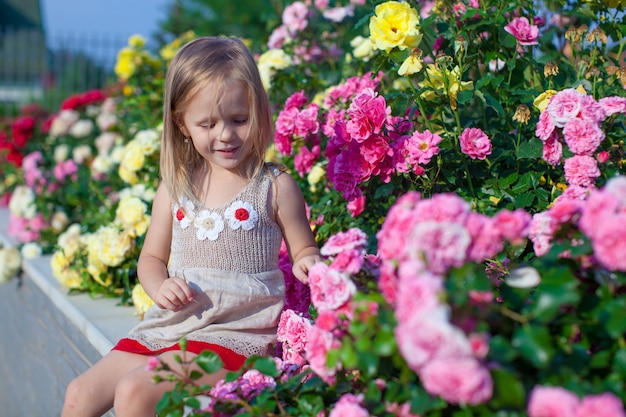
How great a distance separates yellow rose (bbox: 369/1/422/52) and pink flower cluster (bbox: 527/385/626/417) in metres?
1.26

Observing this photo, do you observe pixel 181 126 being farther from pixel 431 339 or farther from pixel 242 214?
pixel 431 339

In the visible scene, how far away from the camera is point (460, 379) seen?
88cm

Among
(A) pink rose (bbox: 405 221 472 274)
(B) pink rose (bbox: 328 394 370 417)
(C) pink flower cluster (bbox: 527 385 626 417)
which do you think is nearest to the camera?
(C) pink flower cluster (bbox: 527 385 626 417)

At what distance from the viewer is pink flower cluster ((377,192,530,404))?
880 millimetres

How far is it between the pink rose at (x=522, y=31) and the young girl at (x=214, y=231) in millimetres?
752

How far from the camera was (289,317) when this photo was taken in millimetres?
1742

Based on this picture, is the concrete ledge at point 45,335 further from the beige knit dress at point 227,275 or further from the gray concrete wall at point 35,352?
the beige knit dress at point 227,275

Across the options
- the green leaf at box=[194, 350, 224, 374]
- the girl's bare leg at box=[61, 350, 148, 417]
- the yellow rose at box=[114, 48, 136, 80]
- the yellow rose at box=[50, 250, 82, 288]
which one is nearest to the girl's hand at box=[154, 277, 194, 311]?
the girl's bare leg at box=[61, 350, 148, 417]

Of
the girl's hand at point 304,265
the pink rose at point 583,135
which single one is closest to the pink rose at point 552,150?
the pink rose at point 583,135

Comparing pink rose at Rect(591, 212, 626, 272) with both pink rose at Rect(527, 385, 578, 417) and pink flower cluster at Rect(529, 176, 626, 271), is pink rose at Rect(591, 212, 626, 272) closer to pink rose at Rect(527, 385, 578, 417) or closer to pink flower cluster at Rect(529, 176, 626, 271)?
pink flower cluster at Rect(529, 176, 626, 271)

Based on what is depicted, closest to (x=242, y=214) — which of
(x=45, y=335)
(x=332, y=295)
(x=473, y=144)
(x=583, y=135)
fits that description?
(x=473, y=144)

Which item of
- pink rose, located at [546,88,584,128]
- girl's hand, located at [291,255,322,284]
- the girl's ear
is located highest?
pink rose, located at [546,88,584,128]

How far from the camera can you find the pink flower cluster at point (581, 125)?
1610 millimetres

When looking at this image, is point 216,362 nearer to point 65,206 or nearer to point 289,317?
point 289,317
